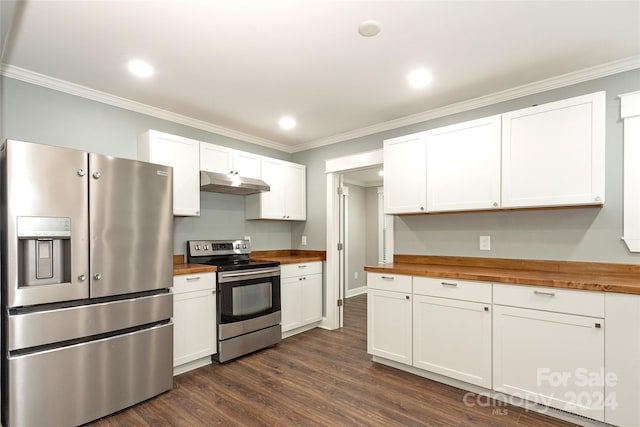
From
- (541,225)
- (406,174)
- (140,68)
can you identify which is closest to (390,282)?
(406,174)

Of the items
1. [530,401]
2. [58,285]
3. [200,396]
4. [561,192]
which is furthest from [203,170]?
[530,401]

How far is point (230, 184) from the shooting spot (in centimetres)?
343

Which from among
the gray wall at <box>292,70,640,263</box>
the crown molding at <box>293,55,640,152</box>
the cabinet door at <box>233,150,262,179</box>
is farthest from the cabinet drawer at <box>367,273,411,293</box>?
the cabinet door at <box>233,150,262,179</box>

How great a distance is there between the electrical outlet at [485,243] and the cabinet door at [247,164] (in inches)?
102

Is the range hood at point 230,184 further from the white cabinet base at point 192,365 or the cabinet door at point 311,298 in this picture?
the white cabinet base at point 192,365

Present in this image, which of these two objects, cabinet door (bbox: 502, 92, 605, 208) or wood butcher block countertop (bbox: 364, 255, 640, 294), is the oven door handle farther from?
cabinet door (bbox: 502, 92, 605, 208)

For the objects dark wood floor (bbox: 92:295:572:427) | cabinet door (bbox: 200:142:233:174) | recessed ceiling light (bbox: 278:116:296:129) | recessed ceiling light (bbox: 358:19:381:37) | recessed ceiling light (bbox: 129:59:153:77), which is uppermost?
recessed ceiling light (bbox: 358:19:381:37)

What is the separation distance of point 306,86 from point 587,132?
217cm

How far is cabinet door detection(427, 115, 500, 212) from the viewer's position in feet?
8.91

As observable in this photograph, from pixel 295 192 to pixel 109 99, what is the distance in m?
2.32

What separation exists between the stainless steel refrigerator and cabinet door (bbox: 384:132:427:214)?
6.97 ft

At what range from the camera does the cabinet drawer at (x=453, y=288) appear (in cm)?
247

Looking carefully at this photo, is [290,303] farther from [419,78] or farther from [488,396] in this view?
[419,78]
